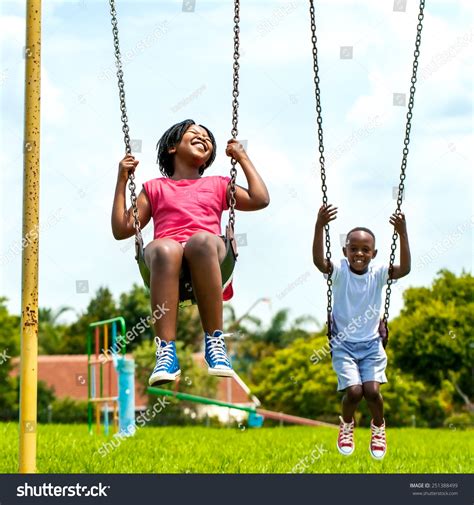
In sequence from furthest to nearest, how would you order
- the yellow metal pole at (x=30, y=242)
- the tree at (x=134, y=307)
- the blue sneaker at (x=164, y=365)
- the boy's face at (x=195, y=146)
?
the tree at (x=134, y=307) → the yellow metal pole at (x=30, y=242) → the boy's face at (x=195, y=146) → the blue sneaker at (x=164, y=365)

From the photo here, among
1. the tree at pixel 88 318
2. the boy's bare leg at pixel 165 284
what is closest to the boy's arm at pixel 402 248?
the boy's bare leg at pixel 165 284

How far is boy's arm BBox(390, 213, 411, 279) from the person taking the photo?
6539 mm

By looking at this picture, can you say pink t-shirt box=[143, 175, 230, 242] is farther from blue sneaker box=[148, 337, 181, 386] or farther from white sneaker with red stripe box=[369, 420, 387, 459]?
white sneaker with red stripe box=[369, 420, 387, 459]

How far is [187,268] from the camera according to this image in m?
5.73

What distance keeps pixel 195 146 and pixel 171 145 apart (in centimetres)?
16

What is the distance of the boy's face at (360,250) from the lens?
6.92 m

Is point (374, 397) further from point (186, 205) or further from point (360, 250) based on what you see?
point (186, 205)

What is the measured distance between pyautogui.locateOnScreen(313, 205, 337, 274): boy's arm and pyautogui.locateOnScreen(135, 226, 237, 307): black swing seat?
36.6 inches

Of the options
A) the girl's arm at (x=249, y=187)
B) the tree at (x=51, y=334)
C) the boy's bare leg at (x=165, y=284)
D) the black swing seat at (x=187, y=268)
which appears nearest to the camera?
the boy's bare leg at (x=165, y=284)

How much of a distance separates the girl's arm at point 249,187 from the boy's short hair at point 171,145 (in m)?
0.37

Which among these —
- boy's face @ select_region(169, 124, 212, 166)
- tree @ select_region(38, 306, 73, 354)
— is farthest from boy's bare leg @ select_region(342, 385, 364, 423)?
tree @ select_region(38, 306, 73, 354)

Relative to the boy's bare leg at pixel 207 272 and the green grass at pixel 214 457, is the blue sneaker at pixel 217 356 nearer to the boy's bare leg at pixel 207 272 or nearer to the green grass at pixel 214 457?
the boy's bare leg at pixel 207 272

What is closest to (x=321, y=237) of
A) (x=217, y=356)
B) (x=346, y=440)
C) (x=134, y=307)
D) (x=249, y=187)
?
(x=249, y=187)
